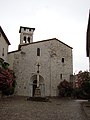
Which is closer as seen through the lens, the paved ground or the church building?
the paved ground

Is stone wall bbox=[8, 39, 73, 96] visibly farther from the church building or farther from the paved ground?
the paved ground

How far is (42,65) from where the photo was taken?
114ft

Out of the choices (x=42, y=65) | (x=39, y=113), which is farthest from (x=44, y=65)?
(x=39, y=113)

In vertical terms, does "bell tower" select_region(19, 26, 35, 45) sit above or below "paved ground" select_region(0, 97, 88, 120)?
above

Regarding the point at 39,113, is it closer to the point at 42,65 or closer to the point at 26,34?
the point at 42,65

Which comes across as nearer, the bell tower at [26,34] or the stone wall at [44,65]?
the stone wall at [44,65]

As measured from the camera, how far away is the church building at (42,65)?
33.5 meters

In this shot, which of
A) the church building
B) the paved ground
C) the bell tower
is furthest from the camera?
the bell tower

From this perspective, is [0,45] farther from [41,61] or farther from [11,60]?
[41,61]

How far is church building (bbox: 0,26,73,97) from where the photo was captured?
33500 millimetres

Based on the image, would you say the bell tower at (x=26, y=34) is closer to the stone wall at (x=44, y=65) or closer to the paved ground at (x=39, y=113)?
the stone wall at (x=44, y=65)

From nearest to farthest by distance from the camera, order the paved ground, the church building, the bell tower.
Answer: the paved ground, the church building, the bell tower

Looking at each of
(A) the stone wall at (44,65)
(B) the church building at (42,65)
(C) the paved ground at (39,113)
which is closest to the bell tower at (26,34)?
(B) the church building at (42,65)

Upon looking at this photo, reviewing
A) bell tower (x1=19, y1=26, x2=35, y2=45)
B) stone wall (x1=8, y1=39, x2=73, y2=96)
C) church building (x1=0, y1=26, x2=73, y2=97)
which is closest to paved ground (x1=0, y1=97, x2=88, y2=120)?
stone wall (x1=8, y1=39, x2=73, y2=96)
